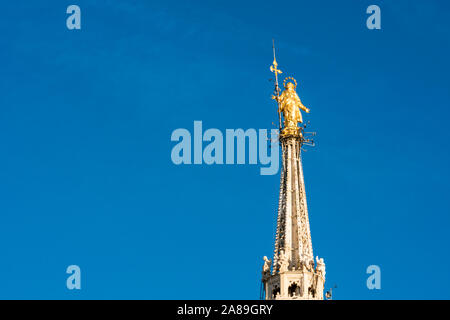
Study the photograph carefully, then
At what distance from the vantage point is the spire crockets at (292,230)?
144625 mm

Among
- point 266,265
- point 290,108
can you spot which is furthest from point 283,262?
point 290,108

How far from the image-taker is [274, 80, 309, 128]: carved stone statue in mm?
163000

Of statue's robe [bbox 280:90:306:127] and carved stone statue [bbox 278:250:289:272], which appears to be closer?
carved stone statue [bbox 278:250:289:272]

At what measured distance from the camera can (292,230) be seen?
15238 cm

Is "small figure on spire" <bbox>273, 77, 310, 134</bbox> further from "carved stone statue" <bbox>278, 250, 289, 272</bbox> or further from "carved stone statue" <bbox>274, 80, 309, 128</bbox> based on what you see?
"carved stone statue" <bbox>278, 250, 289, 272</bbox>

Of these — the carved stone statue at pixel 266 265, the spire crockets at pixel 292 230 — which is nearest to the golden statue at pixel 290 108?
the spire crockets at pixel 292 230

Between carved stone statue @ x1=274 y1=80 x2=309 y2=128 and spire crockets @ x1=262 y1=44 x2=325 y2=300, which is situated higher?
carved stone statue @ x1=274 y1=80 x2=309 y2=128

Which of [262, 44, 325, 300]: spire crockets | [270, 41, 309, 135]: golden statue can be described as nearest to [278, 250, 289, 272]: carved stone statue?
[262, 44, 325, 300]: spire crockets

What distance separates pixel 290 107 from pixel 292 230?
72.9 feet

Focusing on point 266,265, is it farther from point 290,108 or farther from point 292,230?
point 290,108
